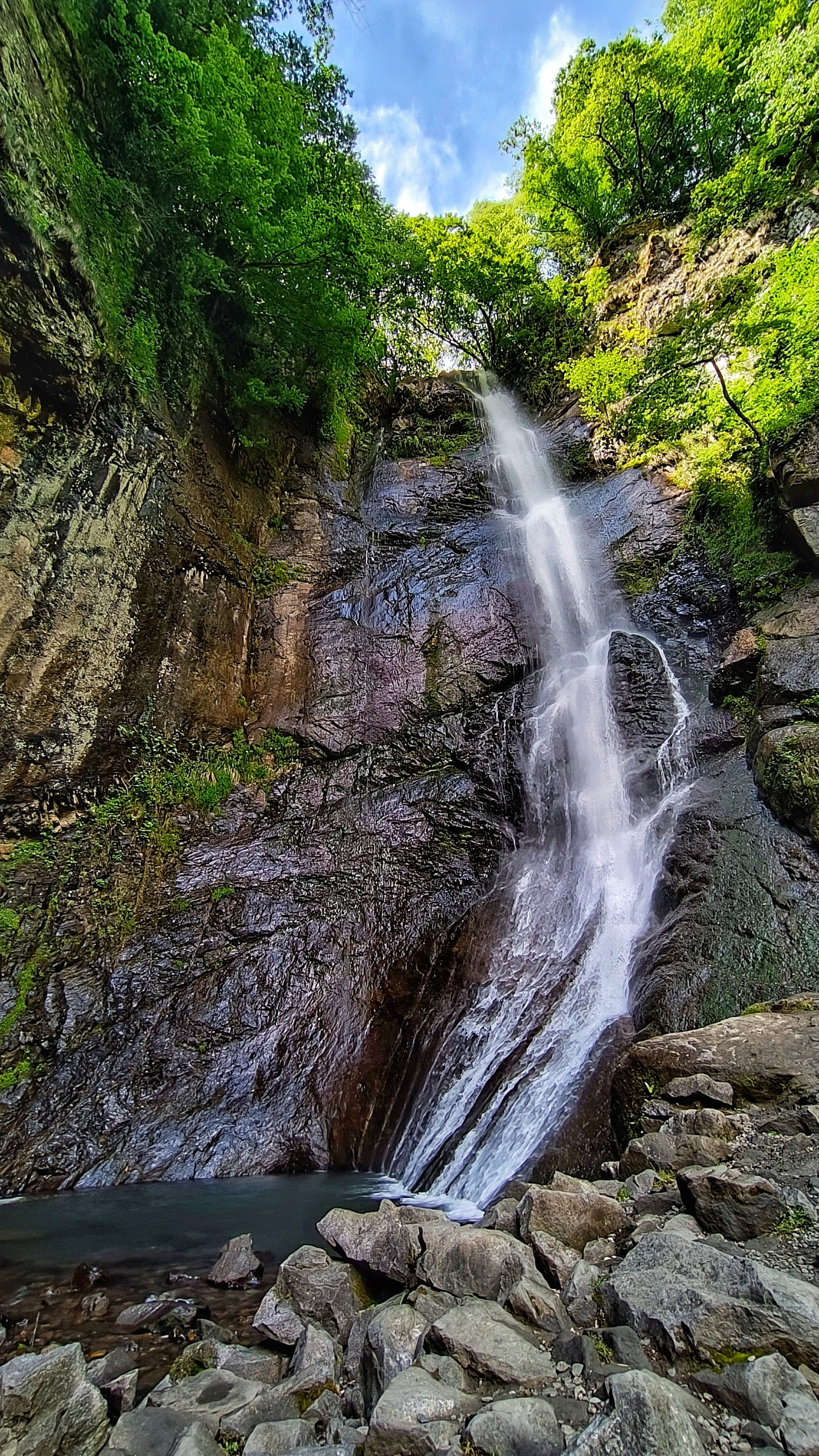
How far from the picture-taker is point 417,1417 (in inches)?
69.7

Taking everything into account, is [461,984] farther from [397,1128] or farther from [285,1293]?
[285,1293]

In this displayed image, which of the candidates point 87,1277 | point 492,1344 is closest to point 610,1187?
point 492,1344

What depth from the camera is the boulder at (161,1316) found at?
2.99 m

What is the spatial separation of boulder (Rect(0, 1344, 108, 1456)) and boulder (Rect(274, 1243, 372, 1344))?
A: 0.84m

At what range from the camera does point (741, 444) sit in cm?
1115

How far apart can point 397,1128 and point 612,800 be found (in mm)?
5310

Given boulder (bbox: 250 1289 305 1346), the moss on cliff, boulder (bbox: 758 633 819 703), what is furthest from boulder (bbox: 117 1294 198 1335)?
boulder (bbox: 758 633 819 703)

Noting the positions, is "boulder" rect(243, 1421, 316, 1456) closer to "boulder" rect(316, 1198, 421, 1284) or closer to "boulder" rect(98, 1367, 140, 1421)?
"boulder" rect(98, 1367, 140, 1421)

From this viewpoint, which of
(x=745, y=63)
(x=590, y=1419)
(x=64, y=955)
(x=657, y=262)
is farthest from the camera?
(x=657, y=262)

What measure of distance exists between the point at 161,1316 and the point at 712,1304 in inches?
115

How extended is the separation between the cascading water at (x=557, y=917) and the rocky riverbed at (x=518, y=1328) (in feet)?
6.47

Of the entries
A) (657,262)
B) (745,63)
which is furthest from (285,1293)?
(745,63)

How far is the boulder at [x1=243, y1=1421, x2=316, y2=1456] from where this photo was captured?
189 centimetres

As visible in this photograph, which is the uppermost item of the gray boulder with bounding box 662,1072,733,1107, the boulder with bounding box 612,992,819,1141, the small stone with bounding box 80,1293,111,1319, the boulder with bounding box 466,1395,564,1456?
the boulder with bounding box 612,992,819,1141
